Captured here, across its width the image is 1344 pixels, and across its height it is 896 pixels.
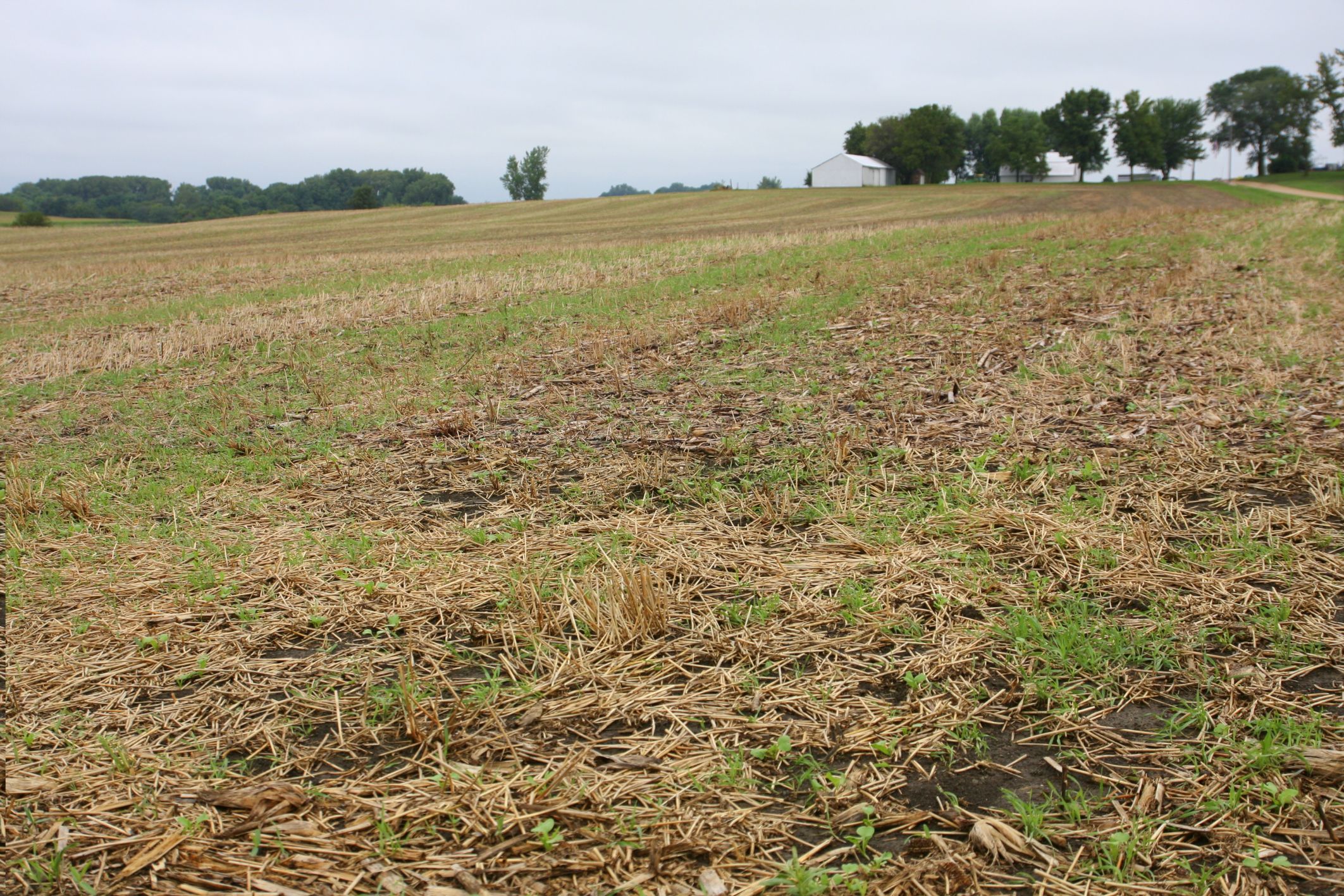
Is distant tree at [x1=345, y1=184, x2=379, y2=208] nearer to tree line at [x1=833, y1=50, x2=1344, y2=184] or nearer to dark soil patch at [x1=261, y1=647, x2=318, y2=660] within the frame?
tree line at [x1=833, y1=50, x2=1344, y2=184]

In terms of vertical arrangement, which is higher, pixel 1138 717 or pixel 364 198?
pixel 364 198

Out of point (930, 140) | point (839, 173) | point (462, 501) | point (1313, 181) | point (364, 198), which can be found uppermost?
point (930, 140)

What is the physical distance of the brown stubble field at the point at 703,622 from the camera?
7.48 feet

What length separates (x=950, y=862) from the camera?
2154 millimetres

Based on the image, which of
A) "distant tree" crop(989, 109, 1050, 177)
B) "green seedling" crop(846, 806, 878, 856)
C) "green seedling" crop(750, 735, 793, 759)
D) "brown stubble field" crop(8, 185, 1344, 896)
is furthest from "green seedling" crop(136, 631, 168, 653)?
"distant tree" crop(989, 109, 1050, 177)

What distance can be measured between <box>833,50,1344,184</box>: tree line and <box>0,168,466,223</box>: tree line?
51.2 metres

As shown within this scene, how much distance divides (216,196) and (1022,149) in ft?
307

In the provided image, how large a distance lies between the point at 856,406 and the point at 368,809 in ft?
15.9

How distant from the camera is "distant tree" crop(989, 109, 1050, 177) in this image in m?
91.4

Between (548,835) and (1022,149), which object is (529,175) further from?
(548,835)

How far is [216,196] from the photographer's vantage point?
→ 91.8 meters

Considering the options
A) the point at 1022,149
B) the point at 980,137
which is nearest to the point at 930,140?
the point at 1022,149

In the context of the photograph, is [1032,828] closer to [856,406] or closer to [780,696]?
[780,696]

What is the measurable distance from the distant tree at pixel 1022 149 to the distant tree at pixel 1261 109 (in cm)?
2414
